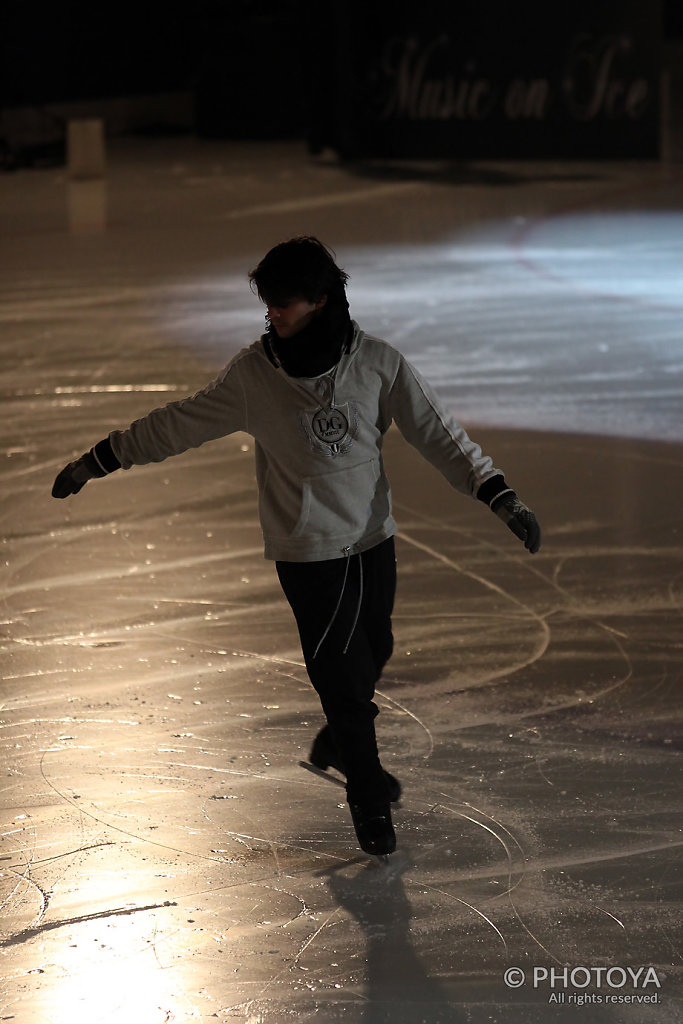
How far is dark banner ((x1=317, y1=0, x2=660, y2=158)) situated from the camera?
19.0 meters

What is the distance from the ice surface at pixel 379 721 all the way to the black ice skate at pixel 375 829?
6 cm

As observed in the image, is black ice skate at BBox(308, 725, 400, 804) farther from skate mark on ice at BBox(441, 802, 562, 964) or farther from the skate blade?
skate mark on ice at BBox(441, 802, 562, 964)

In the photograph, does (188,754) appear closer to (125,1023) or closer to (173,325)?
(125,1023)

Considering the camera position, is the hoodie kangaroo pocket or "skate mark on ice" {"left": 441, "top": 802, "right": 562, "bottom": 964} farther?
the hoodie kangaroo pocket

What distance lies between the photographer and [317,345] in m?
3.07

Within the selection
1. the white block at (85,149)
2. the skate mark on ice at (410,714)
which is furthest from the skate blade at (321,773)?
the white block at (85,149)

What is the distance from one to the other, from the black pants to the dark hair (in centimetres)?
61

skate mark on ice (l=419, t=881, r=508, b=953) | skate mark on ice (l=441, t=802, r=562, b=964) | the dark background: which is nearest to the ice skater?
skate mark on ice (l=419, t=881, r=508, b=953)

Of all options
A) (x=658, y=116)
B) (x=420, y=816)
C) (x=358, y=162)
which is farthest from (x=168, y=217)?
(x=420, y=816)

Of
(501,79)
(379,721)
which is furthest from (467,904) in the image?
(501,79)

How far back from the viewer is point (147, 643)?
15.5ft

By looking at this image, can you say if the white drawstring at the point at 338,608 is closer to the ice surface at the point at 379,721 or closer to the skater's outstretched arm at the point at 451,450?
the skater's outstretched arm at the point at 451,450

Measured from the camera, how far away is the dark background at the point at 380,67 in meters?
19.1

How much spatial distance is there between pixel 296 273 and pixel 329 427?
0.36m
